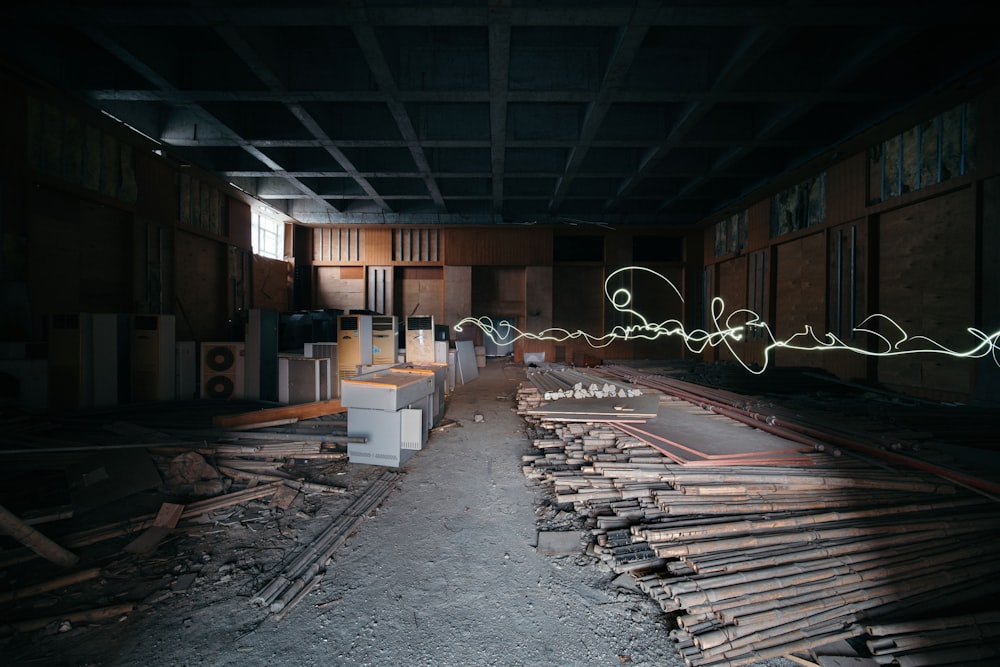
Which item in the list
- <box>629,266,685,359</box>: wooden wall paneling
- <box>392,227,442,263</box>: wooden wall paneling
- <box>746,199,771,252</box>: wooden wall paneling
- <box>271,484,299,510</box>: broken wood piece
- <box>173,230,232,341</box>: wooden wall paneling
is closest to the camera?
<box>271,484,299,510</box>: broken wood piece

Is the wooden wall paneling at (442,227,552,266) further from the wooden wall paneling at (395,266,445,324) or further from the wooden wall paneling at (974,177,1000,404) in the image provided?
the wooden wall paneling at (974,177,1000,404)

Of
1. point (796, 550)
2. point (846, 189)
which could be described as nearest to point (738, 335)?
point (846, 189)

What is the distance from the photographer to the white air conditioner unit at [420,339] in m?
7.51

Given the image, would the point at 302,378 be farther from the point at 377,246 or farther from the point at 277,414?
the point at 377,246

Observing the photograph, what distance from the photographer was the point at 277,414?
4793mm

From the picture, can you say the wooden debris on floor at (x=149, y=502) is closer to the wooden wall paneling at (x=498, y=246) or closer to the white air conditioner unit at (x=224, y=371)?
the white air conditioner unit at (x=224, y=371)

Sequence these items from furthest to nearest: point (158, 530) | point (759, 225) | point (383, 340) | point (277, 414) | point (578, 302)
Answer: point (578, 302) < point (759, 225) < point (383, 340) < point (277, 414) < point (158, 530)

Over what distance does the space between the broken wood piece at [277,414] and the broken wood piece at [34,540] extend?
7.44 feet

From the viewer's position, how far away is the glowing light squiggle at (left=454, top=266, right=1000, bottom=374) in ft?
18.8

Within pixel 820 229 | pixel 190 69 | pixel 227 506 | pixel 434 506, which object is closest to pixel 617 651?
pixel 434 506

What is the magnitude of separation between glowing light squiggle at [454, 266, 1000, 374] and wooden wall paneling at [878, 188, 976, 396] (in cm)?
15

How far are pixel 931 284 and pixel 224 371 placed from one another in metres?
11.2

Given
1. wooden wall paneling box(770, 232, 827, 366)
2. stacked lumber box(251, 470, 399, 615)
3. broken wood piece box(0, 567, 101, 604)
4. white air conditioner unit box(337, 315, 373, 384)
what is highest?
wooden wall paneling box(770, 232, 827, 366)

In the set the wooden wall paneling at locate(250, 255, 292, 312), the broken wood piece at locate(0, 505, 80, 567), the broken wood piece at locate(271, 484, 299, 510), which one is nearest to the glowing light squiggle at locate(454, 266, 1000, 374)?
the wooden wall paneling at locate(250, 255, 292, 312)
